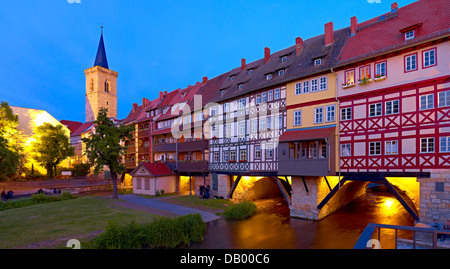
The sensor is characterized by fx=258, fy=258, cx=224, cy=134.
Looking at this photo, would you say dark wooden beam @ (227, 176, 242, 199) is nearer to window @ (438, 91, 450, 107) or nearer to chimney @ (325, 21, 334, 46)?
chimney @ (325, 21, 334, 46)

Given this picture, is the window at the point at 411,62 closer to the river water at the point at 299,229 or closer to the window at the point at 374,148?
the window at the point at 374,148

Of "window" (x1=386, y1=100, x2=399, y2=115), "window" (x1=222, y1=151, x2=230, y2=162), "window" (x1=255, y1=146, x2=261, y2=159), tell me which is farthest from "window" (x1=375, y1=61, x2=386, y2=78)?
"window" (x1=222, y1=151, x2=230, y2=162)

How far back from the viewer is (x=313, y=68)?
2028 cm

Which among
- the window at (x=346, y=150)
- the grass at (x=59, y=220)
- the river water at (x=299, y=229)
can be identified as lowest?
the river water at (x=299, y=229)

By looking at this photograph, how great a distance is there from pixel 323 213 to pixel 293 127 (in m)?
7.08

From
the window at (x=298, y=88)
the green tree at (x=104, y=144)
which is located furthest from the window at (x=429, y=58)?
the green tree at (x=104, y=144)

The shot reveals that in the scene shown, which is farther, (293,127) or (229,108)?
(229,108)

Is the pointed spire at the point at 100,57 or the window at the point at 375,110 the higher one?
the pointed spire at the point at 100,57

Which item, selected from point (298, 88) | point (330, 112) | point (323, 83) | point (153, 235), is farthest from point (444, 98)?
point (153, 235)

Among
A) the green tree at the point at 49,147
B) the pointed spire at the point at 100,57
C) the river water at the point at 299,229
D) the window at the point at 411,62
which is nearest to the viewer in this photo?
the river water at the point at 299,229

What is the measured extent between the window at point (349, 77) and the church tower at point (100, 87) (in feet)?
215

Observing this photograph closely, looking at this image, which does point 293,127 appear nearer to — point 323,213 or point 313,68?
point 313,68

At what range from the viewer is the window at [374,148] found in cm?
1684

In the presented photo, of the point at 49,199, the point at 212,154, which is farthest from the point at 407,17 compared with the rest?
the point at 49,199
